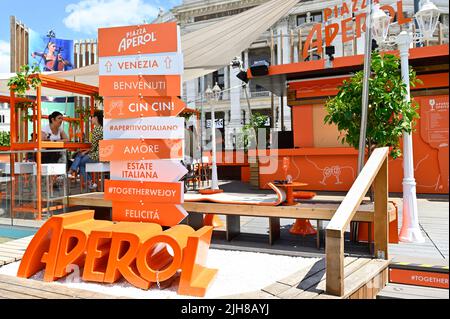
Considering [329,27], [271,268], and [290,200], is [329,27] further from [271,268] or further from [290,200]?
[271,268]

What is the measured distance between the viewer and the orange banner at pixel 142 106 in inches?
140

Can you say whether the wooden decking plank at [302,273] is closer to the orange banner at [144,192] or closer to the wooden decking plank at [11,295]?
Answer: the orange banner at [144,192]

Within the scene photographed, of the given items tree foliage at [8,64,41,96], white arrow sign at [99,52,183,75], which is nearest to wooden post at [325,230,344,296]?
white arrow sign at [99,52,183,75]

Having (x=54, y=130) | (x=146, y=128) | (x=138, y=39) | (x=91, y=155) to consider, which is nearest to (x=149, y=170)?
(x=146, y=128)

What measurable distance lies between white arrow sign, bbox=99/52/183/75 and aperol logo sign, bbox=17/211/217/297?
1.41m

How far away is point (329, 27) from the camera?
33.2ft

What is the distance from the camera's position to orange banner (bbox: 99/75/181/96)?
351 cm

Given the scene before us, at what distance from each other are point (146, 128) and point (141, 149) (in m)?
0.21

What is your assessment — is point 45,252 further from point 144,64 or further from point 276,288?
point 276,288

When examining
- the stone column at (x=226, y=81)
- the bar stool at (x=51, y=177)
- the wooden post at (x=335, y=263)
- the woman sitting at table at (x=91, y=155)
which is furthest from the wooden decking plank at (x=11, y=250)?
the stone column at (x=226, y=81)

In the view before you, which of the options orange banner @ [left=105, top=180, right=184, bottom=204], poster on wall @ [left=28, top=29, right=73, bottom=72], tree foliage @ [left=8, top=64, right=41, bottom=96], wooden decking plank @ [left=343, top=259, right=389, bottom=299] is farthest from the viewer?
poster on wall @ [left=28, top=29, right=73, bottom=72]

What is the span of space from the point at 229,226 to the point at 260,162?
16.9 ft

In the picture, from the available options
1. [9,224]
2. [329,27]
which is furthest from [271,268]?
[329,27]

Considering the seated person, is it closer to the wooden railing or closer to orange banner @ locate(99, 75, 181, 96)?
orange banner @ locate(99, 75, 181, 96)
